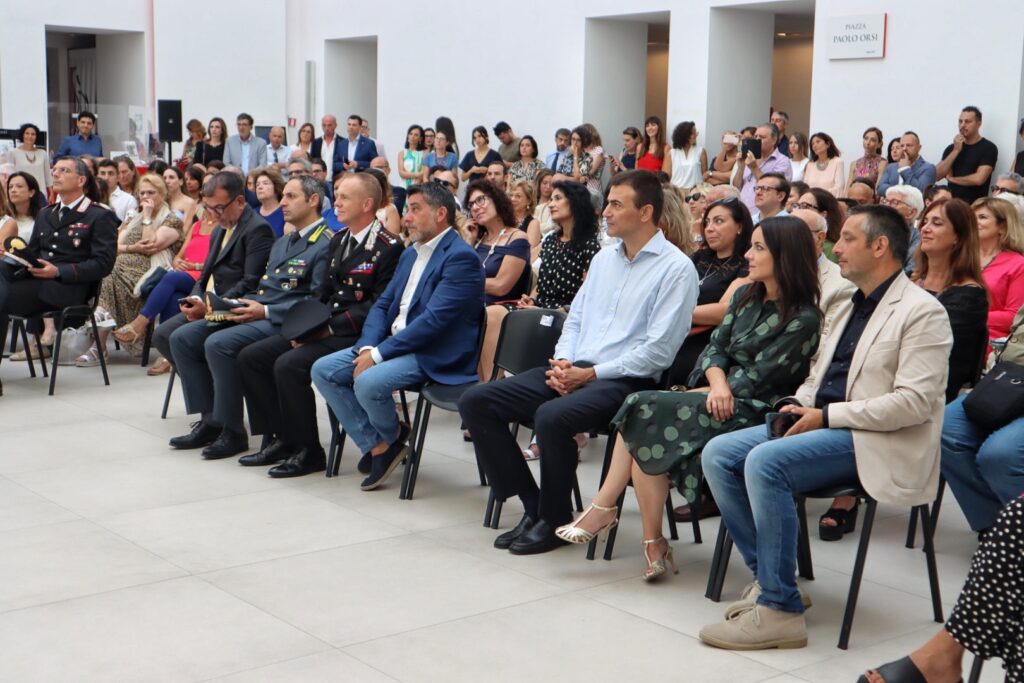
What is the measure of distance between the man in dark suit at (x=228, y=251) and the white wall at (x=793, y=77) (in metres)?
14.1

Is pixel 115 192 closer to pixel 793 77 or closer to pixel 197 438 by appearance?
pixel 197 438

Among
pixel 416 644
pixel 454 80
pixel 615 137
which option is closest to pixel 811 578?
pixel 416 644

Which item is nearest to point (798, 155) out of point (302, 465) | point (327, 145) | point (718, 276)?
point (327, 145)

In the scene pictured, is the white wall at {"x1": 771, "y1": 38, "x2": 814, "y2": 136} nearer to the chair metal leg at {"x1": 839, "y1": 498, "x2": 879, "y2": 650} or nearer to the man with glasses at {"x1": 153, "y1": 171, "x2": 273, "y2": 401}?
the man with glasses at {"x1": 153, "y1": 171, "x2": 273, "y2": 401}

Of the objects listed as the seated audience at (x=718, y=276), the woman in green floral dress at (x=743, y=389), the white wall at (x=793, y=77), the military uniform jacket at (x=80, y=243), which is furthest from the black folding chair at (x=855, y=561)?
the white wall at (x=793, y=77)

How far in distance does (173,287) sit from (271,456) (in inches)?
102

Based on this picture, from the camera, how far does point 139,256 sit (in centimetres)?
804

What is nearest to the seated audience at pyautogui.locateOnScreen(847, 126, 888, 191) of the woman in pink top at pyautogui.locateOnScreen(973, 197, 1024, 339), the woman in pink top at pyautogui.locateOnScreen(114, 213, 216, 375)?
the woman in pink top at pyautogui.locateOnScreen(973, 197, 1024, 339)

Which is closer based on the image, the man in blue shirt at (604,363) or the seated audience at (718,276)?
the man in blue shirt at (604,363)

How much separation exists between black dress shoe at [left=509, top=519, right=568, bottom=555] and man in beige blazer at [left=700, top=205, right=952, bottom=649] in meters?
0.88

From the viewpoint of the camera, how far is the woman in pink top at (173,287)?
7633 millimetres

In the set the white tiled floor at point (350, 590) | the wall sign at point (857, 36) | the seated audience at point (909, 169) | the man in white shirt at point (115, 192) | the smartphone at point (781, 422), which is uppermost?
the wall sign at point (857, 36)

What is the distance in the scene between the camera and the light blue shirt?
425 cm

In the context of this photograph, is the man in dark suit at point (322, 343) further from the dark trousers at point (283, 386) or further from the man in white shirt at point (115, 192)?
the man in white shirt at point (115, 192)
